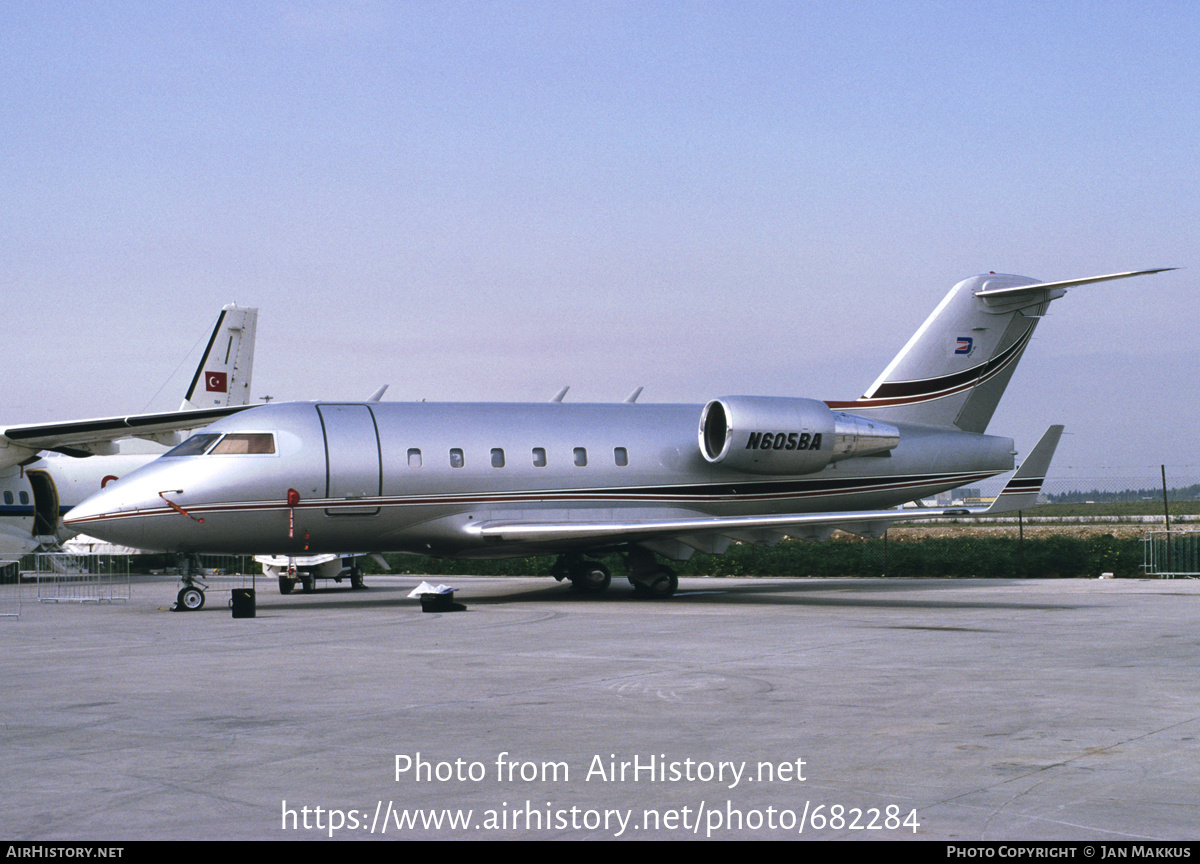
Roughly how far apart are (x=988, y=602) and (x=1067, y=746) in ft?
42.0

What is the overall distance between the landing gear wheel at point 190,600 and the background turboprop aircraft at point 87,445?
28.7ft

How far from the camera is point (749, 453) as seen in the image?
70.7 ft

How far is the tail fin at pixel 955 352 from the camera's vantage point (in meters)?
23.7

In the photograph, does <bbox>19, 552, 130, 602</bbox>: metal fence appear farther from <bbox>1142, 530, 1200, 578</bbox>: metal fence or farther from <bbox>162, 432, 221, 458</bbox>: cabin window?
<bbox>1142, 530, 1200, 578</bbox>: metal fence

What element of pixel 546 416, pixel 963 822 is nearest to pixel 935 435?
pixel 546 416

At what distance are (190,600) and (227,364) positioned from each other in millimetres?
24709

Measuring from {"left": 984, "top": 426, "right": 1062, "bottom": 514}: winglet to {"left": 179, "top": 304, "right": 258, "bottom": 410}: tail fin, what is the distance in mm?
31332

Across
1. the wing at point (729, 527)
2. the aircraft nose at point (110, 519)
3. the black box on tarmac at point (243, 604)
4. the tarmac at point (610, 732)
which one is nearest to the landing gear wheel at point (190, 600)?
the aircraft nose at point (110, 519)

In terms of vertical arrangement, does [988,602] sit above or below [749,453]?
below

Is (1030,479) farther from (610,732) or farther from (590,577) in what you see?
(610,732)

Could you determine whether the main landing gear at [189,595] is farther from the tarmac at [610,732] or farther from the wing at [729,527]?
the wing at [729,527]

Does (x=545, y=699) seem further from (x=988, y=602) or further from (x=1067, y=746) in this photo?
(x=988, y=602)

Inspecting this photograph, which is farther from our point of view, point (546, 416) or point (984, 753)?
point (546, 416)

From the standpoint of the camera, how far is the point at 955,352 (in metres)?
23.8
